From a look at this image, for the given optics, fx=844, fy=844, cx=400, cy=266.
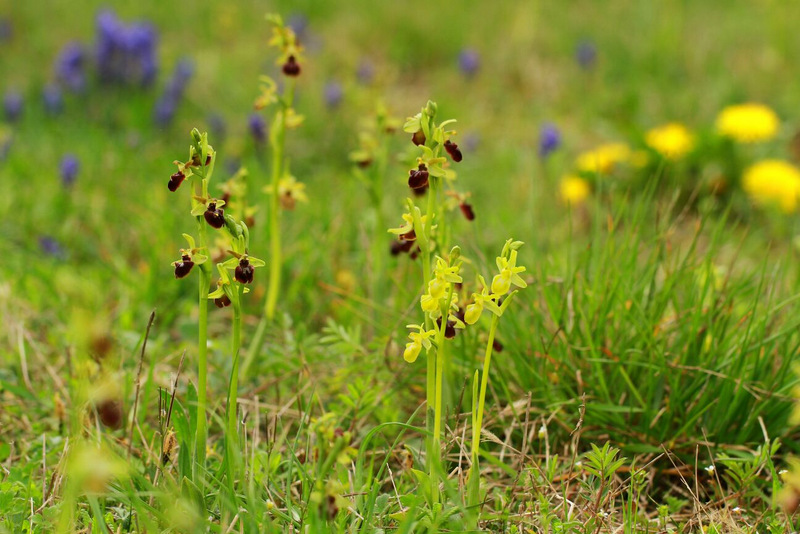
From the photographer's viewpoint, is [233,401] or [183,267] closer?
[183,267]

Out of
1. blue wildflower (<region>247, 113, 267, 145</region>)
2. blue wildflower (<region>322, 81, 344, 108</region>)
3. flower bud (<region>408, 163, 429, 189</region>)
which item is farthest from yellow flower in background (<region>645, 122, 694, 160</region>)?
flower bud (<region>408, 163, 429, 189</region>)

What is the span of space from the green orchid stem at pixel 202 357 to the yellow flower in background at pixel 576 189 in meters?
2.52

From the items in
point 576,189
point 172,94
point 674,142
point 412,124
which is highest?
point 412,124

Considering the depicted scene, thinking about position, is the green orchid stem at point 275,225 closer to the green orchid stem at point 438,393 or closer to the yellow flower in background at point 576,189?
the green orchid stem at point 438,393

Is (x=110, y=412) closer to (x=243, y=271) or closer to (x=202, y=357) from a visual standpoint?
(x=202, y=357)

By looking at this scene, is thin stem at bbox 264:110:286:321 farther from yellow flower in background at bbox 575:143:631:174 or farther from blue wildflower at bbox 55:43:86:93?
blue wildflower at bbox 55:43:86:93

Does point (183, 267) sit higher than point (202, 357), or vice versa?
point (183, 267)

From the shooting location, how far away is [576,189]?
385cm

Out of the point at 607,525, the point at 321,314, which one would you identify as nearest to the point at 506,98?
the point at 321,314

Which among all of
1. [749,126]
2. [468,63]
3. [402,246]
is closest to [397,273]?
[402,246]

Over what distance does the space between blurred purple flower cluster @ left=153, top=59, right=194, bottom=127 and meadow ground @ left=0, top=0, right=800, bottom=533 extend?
0.02m

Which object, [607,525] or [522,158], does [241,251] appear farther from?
[522,158]

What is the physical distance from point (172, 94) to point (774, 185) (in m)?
3.03

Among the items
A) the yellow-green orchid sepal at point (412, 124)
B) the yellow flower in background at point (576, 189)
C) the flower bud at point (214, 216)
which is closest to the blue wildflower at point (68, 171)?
the yellow flower in background at point (576, 189)
